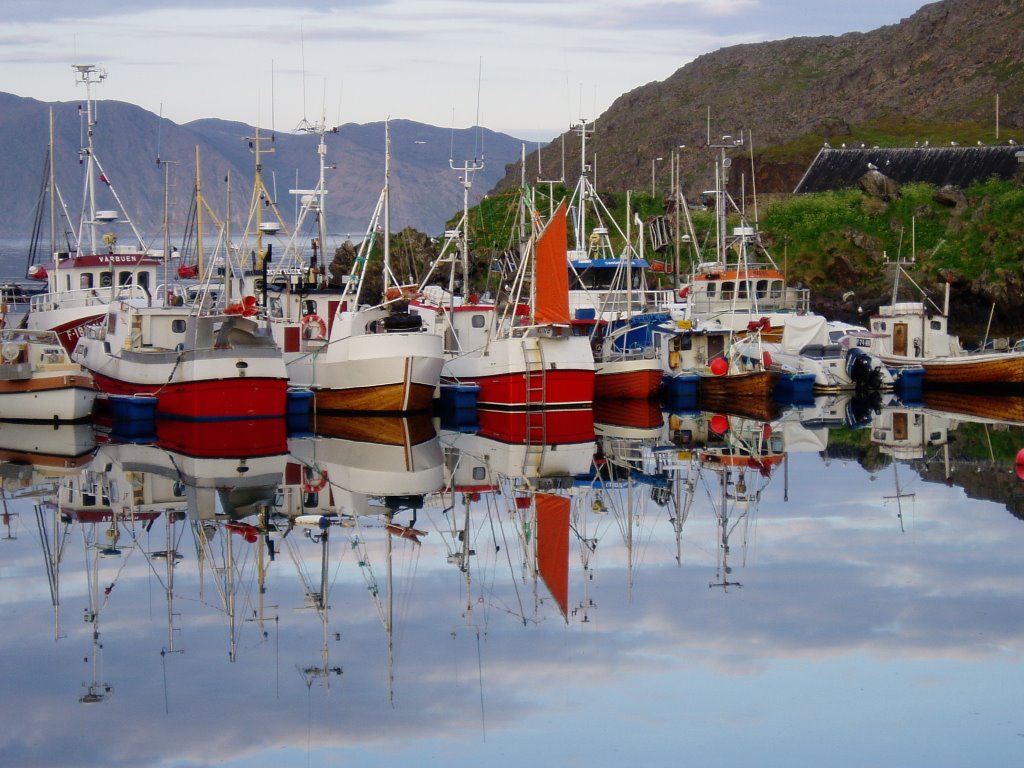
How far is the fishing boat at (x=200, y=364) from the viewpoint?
117 feet

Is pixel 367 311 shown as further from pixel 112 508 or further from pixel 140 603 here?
pixel 140 603

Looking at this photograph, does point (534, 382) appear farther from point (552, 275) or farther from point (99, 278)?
point (99, 278)

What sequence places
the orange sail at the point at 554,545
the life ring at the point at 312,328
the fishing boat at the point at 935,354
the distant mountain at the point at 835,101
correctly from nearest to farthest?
the orange sail at the point at 554,545, the life ring at the point at 312,328, the fishing boat at the point at 935,354, the distant mountain at the point at 835,101

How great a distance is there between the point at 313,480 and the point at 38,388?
1130cm

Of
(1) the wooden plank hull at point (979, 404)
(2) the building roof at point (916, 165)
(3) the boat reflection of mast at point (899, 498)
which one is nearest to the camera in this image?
(3) the boat reflection of mast at point (899, 498)

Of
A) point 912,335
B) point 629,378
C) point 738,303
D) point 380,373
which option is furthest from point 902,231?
point 380,373

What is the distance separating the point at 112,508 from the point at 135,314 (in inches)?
561

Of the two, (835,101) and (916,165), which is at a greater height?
(835,101)

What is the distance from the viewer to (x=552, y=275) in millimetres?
36125

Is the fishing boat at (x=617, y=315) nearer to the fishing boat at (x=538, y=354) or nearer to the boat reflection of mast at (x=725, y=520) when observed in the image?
the fishing boat at (x=538, y=354)

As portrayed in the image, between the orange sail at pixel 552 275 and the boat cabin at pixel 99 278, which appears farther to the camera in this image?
the boat cabin at pixel 99 278

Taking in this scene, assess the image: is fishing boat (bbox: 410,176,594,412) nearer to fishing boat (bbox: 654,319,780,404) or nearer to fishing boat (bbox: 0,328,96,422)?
fishing boat (bbox: 654,319,780,404)

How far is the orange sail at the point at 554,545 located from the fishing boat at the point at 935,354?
21.3 meters

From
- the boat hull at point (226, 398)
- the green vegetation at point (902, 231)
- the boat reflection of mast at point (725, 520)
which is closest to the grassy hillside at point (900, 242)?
the green vegetation at point (902, 231)
